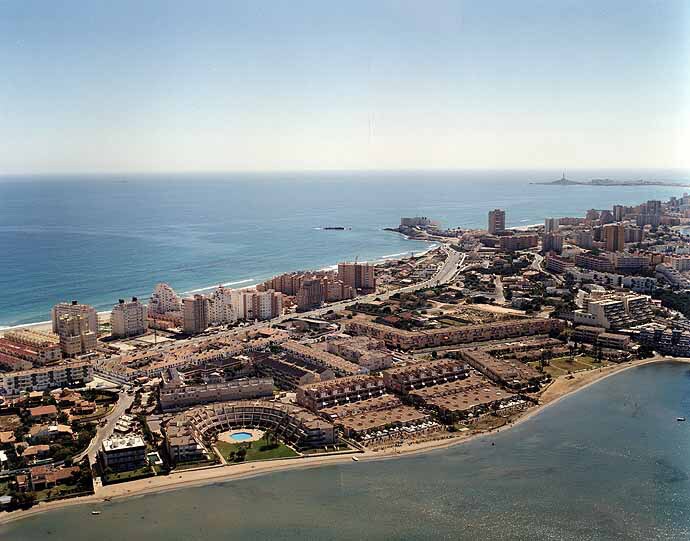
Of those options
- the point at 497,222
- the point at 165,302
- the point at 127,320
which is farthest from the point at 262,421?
the point at 497,222

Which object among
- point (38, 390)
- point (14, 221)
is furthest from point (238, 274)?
point (14, 221)

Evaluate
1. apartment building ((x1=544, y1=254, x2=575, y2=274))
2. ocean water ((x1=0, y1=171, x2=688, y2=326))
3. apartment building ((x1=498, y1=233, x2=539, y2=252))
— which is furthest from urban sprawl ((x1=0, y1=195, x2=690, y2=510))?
apartment building ((x1=498, y1=233, x2=539, y2=252))

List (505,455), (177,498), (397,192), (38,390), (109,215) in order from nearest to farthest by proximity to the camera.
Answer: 1. (177,498)
2. (505,455)
3. (38,390)
4. (109,215)
5. (397,192)

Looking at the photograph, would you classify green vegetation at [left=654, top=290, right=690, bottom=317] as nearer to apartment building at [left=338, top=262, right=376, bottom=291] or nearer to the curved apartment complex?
apartment building at [left=338, top=262, right=376, bottom=291]

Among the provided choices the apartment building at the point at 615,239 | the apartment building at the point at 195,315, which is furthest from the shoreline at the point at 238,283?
the apartment building at the point at 615,239

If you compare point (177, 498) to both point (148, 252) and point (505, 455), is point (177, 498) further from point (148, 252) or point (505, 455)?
point (148, 252)

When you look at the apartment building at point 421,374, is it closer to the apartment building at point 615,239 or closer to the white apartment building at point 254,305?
the white apartment building at point 254,305
